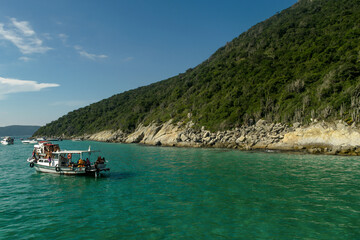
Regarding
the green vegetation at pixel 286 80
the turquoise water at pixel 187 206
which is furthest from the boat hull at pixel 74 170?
the green vegetation at pixel 286 80

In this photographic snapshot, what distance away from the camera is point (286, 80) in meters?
66.8

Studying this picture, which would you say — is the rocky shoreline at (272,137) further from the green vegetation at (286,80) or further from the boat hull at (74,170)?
the boat hull at (74,170)

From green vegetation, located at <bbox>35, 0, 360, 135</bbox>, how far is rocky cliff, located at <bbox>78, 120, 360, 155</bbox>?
108 inches

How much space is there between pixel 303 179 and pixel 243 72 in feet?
224

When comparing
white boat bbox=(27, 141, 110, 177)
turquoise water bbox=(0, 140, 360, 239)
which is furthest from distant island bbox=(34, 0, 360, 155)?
white boat bbox=(27, 141, 110, 177)

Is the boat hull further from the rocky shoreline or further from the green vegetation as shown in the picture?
the green vegetation

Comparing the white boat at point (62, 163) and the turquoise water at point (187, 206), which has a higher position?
the white boat at point (62, 163)

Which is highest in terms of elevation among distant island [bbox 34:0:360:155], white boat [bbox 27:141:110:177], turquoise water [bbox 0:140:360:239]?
distant island [bbox 34:0:360:155]

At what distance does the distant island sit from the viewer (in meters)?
44.6

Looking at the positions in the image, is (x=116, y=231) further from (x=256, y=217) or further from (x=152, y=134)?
(x=152, y=134)

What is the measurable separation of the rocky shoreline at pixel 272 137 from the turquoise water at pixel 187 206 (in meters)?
17.3

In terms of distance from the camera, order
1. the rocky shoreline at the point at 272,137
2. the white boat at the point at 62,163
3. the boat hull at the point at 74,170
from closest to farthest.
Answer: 1. the boat hull at the point at 74,170
2. the white boat at the point at 62,163
3. the rocky shoreline at the point at 272,137

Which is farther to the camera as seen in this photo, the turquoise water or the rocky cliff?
the rocky cliff

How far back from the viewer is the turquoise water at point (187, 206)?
38.1ft
